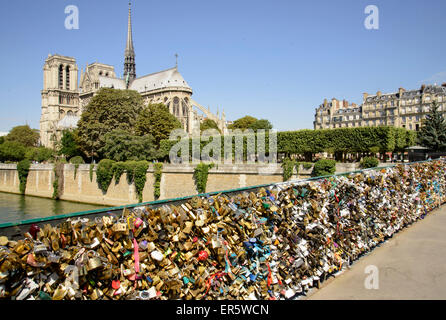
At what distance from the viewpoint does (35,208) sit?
1241 inches

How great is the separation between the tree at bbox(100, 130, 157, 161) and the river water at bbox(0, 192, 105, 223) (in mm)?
5314

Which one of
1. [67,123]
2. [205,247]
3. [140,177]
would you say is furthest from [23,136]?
[205,247]

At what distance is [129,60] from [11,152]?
36.3m

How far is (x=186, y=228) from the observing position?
3.70 meters

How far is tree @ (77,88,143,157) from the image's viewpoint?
1496 inches

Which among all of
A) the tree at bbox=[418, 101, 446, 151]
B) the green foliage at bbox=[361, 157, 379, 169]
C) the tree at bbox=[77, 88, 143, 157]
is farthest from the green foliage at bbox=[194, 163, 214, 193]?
the tree at bbox=[418, 101, 446, 151]

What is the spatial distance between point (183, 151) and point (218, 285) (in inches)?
1260

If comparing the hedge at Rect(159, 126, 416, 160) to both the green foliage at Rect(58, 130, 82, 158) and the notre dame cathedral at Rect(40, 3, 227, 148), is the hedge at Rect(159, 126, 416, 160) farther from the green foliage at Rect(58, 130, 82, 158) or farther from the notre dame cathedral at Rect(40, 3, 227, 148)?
the notre dame cathedral at Rect(40, 3, 227, 148)

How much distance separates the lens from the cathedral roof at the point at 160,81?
2661 inches

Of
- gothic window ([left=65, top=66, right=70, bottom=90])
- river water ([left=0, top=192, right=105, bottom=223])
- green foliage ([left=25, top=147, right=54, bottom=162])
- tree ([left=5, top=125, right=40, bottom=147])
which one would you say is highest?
gothic window ([left=65, top=66, right=70, bottom=90])

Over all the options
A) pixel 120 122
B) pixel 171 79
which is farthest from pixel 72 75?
pixel 120 122

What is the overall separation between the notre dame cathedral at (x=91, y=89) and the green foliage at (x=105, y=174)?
31.8 metres

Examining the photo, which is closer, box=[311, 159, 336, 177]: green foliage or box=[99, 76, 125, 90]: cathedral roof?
box=[311, 159, 336, 177]: green foliage
